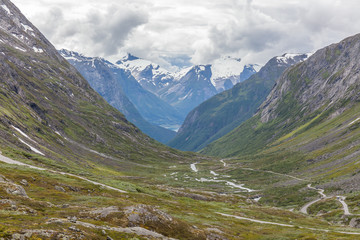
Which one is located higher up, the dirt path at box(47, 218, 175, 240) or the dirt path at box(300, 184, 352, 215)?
the dirt path at box(300, 184, 352, 215)

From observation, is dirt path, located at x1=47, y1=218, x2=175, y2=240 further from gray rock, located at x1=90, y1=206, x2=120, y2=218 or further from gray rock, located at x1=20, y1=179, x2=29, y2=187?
gray rock, located at x1=20, y1=179, x2=29, y2=187

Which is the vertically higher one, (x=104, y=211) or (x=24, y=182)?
(x=24, y=182)

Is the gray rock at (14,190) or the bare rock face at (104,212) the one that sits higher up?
the bare rock face at (104,212)

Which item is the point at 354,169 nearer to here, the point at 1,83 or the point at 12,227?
the point at 12,227

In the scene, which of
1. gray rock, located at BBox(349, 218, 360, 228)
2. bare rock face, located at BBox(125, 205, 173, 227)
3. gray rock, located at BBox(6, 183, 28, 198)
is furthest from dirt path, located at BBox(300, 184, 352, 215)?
gray rock, located at BBox(6, 183, 28, 198)

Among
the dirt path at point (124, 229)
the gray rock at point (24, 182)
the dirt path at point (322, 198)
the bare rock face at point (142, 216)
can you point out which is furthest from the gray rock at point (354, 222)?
the gray rock at point (24, 182)

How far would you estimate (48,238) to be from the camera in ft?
83.8

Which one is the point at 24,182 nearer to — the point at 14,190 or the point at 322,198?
the point at 14,190

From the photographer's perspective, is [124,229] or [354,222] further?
[354,222]

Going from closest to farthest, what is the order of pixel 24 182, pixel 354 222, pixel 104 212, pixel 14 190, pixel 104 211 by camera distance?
pixel 104 212
pixel 104 211
pixel 14 190
pixel 24 182
pixel 354 222

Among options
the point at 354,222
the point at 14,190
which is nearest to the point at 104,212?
the point at 14,190

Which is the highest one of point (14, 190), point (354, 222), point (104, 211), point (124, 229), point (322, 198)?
point (322, 198)

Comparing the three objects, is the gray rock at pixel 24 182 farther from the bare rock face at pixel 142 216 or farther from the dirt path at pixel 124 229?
the dirt path at pixel 124 229

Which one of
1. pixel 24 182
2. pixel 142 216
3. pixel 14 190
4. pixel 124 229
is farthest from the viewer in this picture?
pixel 24 182
